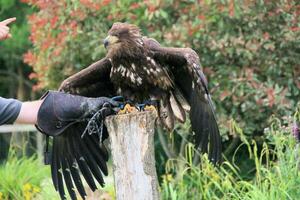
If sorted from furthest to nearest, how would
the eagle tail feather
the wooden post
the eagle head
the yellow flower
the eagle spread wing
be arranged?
the yellow flower
the eagle tail feather
the eagle head
the eagle spread wing
the wooden post

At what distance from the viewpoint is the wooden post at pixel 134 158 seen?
3951 mm

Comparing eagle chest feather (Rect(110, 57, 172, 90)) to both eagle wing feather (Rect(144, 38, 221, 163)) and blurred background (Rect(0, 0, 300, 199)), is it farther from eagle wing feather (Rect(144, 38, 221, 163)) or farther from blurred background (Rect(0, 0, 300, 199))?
blurred background (Rect(0, 0, 300, 199))

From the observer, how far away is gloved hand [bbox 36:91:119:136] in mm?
4047

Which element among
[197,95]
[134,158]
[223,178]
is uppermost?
[197,95]

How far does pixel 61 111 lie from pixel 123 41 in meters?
1.50

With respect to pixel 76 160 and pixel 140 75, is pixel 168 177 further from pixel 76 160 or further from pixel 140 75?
pixel 76 160

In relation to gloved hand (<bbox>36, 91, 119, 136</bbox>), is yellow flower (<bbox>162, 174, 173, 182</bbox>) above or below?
below

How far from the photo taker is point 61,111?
4.07 meters

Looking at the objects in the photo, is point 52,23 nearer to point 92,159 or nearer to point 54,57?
point 54,57

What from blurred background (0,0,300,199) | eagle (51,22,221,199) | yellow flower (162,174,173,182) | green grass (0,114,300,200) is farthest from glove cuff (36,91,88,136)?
yellow flower (162,174,173,182)

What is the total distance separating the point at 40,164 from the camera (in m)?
7.41

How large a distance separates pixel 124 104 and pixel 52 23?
121 inches

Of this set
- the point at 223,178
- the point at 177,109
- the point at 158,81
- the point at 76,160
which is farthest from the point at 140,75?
the point at 223,178

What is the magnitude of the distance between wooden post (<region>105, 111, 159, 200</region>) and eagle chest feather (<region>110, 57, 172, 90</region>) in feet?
4.71
